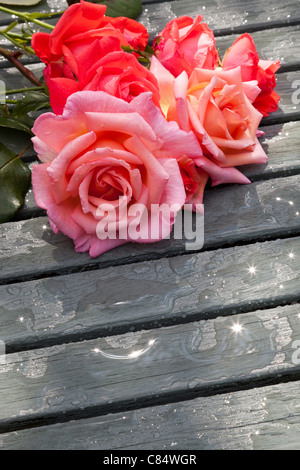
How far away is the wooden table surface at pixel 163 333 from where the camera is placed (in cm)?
85

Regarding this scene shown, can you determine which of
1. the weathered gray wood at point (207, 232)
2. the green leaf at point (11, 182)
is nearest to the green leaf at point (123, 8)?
the green leaf at point (11, 182)

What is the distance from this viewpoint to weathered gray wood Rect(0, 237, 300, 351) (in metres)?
0.96

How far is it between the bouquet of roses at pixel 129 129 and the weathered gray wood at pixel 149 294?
0.07m

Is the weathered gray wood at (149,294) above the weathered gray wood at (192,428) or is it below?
above

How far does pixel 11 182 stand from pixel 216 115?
0.42 meters

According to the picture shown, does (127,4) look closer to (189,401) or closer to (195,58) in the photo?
(195,58)

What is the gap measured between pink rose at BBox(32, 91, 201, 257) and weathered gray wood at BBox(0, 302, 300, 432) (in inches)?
7.5

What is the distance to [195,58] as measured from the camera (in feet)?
3.84

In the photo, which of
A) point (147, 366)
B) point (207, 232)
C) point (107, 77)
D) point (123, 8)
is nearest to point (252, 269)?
point (207, 232)

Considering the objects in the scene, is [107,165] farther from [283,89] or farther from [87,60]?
[283,89]

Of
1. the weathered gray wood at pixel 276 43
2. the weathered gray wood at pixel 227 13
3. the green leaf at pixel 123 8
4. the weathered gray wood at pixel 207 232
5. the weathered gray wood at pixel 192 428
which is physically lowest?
the weathered gray wood at pixel 192 428

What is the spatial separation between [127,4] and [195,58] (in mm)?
449

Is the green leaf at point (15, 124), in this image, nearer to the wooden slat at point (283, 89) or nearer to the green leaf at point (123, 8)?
the wooden slat at point (283, 89)

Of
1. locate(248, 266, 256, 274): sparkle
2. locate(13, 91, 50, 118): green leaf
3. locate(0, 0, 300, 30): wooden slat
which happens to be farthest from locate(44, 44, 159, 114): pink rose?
locate(0, 0, 300, 30): wooden slat
